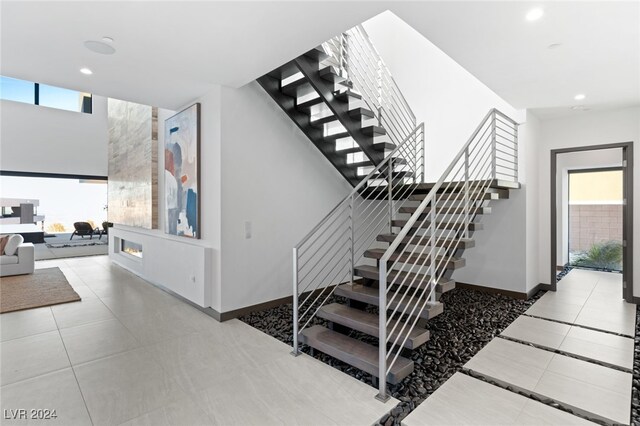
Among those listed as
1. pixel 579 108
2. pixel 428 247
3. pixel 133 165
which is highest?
pixel 579 108

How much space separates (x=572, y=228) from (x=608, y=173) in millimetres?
1414

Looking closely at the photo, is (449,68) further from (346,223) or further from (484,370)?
(484,370)

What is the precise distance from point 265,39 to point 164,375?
2.84 m

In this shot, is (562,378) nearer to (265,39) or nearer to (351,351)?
(351,351)

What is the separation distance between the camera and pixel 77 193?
11008mm

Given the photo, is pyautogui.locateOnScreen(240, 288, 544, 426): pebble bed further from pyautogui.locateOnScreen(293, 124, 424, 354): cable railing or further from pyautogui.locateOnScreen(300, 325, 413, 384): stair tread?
pyautogui.locateOnScreen(293, 124, 424, 354): cable railing

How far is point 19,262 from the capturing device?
19.6 ft

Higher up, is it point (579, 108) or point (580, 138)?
point (579, 108)

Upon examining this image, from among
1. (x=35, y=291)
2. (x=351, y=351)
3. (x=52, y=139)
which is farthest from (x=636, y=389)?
(x=52, y=139)

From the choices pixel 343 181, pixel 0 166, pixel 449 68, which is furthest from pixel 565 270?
pixel 0 166

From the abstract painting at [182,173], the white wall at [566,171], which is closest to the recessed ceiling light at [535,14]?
the abstract painting at [182,173]

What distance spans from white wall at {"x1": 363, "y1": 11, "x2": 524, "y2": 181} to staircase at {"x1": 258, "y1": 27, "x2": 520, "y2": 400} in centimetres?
35

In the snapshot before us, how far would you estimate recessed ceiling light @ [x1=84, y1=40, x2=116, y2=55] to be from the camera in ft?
8.84

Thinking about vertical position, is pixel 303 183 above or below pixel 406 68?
below
